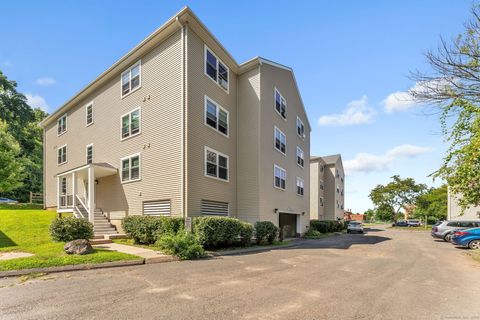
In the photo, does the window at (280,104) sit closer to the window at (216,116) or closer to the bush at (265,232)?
the window at (216,116)

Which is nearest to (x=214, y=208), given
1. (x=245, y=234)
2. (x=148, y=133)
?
(x=245, y=234)

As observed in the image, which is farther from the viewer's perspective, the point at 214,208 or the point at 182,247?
the point at 214,208

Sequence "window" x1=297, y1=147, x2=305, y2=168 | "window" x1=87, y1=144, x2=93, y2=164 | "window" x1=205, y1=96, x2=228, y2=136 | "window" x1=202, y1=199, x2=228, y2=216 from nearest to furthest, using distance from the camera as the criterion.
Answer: "window" x1=202, y1=199, x2=228, y2=216 < "window" x1=205, y1=96, x2=228, y2=136 < "window" x1=87, y1=144, x2=93, y2=164 < "window" x1=297, y1=147, x2=305, y2=168

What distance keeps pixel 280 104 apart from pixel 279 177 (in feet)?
18.4

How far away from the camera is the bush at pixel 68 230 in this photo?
38.5 feet

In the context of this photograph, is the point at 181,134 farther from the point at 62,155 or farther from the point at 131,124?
the point at 62,155

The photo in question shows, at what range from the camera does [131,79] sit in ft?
57.3

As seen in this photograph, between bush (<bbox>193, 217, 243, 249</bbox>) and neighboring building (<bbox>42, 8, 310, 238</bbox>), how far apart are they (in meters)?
1.74

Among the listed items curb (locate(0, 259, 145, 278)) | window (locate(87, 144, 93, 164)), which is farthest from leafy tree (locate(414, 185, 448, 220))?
curb (locate(0, 259, 145, 278))

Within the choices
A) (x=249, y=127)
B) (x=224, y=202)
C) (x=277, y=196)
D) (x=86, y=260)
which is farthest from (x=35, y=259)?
(x=277, y=196)

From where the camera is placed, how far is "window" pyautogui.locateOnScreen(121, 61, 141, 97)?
1700cm

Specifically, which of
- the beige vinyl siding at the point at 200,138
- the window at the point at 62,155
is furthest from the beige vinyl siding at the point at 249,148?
the window at the point at 62,155

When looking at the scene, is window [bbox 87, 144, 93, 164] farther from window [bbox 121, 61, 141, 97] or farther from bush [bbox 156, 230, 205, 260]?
bush [bbox 156, 230, 205, 260]

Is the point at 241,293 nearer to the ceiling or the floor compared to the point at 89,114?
nearer to the floor
